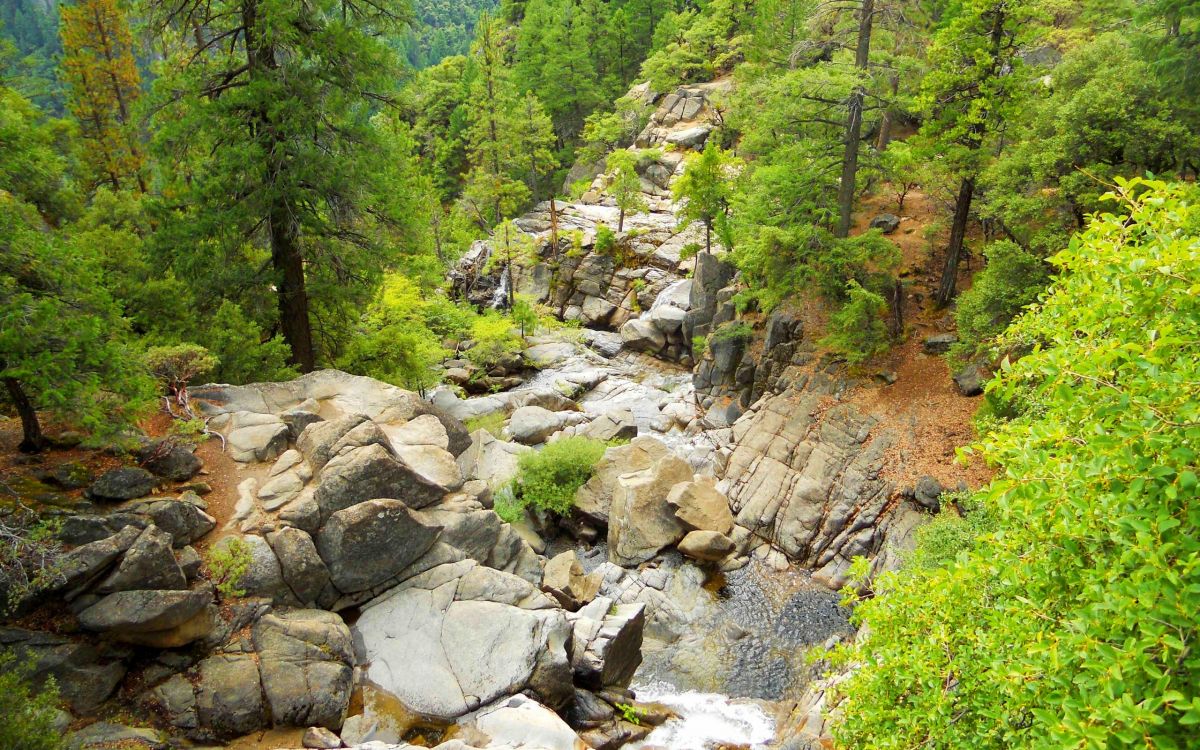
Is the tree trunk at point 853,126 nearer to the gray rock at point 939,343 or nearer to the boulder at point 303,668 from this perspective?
the gray rock at point 939,343

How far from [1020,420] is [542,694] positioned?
35.3ft

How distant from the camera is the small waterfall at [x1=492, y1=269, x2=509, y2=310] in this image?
4369cm

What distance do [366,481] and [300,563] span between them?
1.81 metres

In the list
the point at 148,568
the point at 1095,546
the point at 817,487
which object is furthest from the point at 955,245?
the point at 148,568

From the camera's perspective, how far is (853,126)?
20188mm

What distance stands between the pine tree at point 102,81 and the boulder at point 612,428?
20.8 m

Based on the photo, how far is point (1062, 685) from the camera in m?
3.87

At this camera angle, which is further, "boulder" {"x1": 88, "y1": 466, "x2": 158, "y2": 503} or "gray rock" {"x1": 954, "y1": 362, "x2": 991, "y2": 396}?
"gray rock" {"x1": 954, "y1": 362, "x2": 991, "y2": 396}

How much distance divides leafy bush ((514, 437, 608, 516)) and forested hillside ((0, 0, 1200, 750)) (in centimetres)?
10

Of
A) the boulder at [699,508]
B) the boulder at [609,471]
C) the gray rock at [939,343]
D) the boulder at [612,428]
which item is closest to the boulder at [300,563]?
the boulder at [609,471]

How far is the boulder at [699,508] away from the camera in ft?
59.1

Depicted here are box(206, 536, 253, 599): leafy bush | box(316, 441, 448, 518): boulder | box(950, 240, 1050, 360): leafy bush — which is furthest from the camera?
box(950, 240, 1050, 360): leafy bush

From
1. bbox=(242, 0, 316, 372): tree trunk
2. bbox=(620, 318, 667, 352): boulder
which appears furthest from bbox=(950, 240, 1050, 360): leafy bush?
bbox=(620, 318, 667, 352): boulder

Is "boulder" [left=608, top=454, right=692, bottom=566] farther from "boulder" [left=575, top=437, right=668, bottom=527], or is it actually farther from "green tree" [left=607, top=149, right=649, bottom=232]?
"green tree" [left=607, top=149, right=649, bottom=232]
